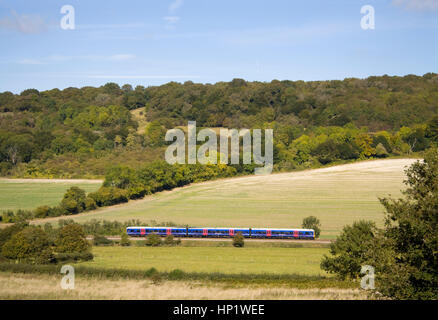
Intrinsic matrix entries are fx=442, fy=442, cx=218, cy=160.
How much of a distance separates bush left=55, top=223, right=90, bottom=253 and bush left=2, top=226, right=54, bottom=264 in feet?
6.31

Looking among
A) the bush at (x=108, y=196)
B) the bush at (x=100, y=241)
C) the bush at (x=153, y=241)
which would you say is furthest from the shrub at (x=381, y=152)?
the bush at (x=100, y=241)

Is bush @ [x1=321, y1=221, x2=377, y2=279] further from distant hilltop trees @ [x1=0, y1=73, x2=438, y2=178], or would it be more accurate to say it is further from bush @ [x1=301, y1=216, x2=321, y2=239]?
distant hilltop trees @ [x1=0, y1=73, x2=438, y2=178]

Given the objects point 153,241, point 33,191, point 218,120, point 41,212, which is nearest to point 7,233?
point 153,241

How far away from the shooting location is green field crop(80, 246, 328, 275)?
3072 cm

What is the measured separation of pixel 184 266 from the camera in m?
31.6

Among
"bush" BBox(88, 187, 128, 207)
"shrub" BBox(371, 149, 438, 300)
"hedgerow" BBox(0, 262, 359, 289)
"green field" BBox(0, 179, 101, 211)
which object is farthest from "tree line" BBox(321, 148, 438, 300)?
"green field" BBox(0, 179, 101, 211)

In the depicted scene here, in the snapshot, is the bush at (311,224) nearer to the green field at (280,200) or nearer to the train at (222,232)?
the green field at (280,200)

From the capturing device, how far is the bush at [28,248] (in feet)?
100

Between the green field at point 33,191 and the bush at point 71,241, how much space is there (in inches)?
962

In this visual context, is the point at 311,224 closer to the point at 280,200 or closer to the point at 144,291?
the point at 280,200
